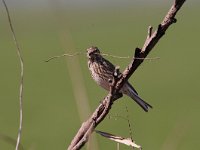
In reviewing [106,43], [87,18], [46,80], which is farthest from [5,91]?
[87,18]

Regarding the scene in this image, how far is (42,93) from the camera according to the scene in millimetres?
24234

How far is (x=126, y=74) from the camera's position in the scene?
1.69 m

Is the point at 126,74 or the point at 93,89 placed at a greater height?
the point at 93,89

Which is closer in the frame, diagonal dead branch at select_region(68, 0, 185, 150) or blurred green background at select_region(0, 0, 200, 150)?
diagonal dead branch at select_region(68, 0, 185, 150)

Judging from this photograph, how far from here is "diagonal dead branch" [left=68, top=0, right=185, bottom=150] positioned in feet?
5.44

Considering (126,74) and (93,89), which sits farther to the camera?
(93,89)

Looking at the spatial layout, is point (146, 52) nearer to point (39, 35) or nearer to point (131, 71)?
point (131, 71)

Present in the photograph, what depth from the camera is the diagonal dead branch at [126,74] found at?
5.44 ft

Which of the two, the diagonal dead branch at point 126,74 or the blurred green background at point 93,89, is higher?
the blurred green background at point 93,89

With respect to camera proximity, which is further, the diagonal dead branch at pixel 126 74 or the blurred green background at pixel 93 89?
the blurred green background at pixel 93 89

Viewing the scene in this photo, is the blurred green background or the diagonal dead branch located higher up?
the blurred green background

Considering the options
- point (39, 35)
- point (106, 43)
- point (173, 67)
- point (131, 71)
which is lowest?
point (131, 71)

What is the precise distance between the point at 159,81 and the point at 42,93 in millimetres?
4220

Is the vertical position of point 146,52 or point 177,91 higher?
point 177,91
